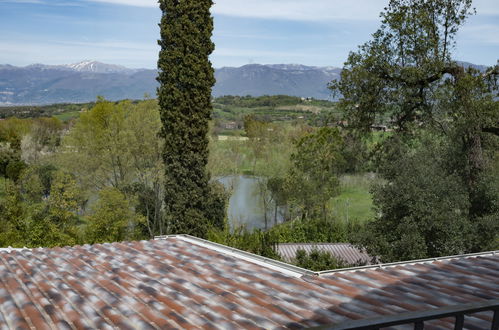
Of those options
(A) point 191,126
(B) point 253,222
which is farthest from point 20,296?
(B) point 253,222

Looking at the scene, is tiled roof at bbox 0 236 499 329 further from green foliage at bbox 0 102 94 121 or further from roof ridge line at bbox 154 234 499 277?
green foliage at bbox 0 102 94 121

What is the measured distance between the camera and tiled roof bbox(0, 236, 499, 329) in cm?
413

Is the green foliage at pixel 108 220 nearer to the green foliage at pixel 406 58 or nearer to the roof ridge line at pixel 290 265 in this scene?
the green foliage at pixel 406 58

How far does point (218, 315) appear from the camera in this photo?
4.23 meters

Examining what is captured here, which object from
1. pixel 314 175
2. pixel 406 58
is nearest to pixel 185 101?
pixel 406 58

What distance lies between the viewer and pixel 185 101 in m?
18.9

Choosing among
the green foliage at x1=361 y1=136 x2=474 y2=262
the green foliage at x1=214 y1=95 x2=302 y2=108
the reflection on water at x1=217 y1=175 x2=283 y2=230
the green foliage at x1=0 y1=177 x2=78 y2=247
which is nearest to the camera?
the green foliage at x1=361 y1=136 x2=474 y2=262

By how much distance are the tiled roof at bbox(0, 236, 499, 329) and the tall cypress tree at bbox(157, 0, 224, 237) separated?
11.9m

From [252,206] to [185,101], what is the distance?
17.7m

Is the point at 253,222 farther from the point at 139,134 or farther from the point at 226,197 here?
the point at 139,134

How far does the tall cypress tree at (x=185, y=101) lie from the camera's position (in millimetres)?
18906

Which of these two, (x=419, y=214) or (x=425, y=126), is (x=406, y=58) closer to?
(x=425, y=126)

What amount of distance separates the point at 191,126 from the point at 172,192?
287 cm

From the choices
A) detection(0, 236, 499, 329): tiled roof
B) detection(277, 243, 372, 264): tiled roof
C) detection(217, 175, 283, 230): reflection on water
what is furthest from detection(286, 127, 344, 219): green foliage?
detection(0, 236, 499, 329): tiled roof
